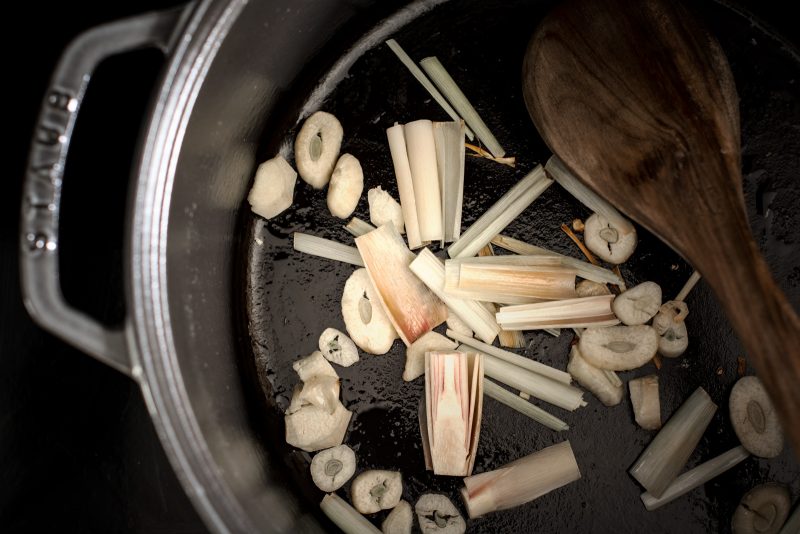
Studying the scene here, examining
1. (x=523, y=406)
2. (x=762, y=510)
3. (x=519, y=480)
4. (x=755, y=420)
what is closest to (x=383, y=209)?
(x=523, y=406)

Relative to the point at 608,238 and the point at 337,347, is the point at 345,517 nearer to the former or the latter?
the point at 337,347

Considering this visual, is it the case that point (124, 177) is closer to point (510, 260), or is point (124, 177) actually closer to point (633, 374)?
point (510, 260)

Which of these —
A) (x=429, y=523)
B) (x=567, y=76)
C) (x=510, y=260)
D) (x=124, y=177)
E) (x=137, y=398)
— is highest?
(x=124, y=177)

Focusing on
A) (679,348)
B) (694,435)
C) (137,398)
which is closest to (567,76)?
(679,348)

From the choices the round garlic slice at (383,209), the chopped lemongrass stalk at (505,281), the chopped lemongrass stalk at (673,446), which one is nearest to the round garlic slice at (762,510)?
the chopped lemongrass stalk at (673,446)

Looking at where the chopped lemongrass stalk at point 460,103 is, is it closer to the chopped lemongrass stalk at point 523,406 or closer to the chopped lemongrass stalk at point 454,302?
the chopped lemongrass stalk at point 454,302

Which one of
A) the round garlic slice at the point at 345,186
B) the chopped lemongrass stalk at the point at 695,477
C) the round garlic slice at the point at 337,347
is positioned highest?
the round garlic slice at the point at 345,186
